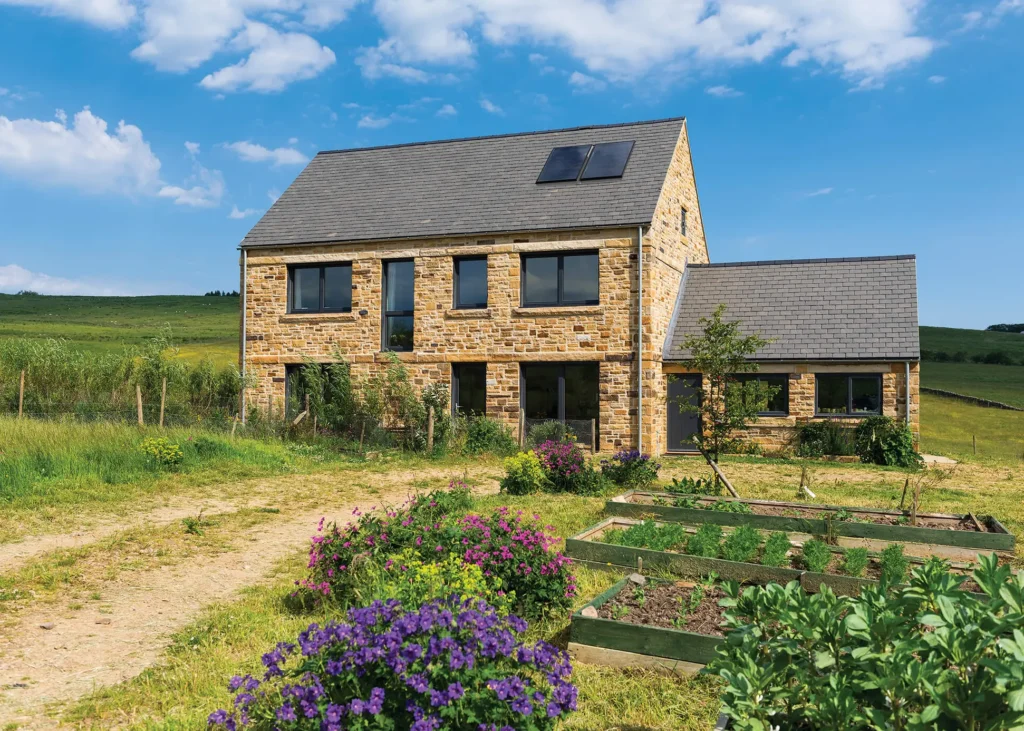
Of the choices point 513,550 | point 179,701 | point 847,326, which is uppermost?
point 847,326

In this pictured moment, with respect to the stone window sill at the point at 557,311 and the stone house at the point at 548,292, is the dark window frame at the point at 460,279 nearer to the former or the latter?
the stone house at the point at 548,292

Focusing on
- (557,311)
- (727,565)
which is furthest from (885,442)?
(727,565)

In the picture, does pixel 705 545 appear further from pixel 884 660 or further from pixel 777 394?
pixel 777 394

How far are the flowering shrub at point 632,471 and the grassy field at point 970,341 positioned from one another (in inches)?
2219

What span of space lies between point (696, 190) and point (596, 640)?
810 inches

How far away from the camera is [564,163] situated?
2098cm

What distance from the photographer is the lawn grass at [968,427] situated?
26.3 m

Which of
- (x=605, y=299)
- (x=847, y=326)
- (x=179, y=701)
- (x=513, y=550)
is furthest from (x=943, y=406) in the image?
(x=179, y=701)

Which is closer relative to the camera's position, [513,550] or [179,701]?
[179,701]

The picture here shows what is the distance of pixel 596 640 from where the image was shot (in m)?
4.98

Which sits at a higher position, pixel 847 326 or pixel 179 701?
pixel 847 326

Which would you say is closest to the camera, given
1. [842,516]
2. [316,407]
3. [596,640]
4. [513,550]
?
[596,640]

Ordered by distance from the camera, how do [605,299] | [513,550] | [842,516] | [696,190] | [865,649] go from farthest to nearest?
1. [696,190]
2. [605,299]
3. [842,516]
4. [513,550]
5. [865,649]

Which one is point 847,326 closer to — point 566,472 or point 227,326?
point 566,472
